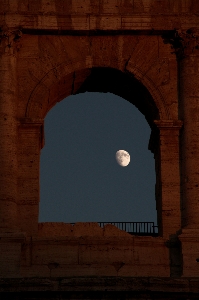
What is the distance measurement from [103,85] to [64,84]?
1.16 m

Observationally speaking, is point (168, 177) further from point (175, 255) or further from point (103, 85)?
point (103, 85)

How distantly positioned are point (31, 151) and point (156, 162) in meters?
2.80

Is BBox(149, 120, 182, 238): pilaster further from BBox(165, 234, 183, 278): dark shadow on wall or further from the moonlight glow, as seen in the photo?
the moonlight glow

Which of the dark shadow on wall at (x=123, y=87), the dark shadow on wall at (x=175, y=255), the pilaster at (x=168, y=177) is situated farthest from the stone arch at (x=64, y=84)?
the dark shadow on wall at (x=175, y=255)

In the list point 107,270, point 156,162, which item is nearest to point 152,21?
point 156,162

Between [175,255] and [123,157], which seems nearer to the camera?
[175,255]

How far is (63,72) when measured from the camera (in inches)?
1336

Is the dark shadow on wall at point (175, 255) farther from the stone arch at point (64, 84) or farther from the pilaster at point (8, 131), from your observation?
the pilaster at point (8, 131)

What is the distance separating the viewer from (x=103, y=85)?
35.2 meters

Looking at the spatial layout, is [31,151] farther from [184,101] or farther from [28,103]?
[184,101]

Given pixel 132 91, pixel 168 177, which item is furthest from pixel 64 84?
pixel 168 177

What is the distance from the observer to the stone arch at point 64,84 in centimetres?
3369

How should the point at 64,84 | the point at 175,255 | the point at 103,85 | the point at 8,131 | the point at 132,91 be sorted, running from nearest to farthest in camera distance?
the point at 175,255 → the point at 8,131 → the point at 64,84 → the point at 132,91 → the point at 103,85

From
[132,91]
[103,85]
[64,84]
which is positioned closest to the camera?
[64,84]
